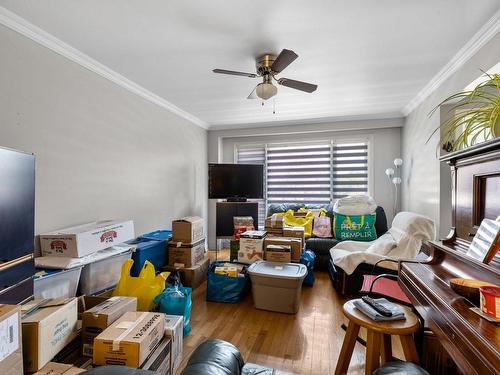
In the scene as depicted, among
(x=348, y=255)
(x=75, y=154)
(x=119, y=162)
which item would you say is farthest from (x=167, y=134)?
(x=348, y=255)

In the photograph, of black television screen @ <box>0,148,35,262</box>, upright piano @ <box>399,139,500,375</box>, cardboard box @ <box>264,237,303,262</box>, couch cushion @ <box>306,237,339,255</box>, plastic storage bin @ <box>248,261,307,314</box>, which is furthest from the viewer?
couch cushion @ <box>306,237,339,255</box>

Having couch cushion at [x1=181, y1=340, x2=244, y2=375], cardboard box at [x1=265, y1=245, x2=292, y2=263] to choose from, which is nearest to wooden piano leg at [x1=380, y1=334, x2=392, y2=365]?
couch cushion at [x1=181, y1=340, x2=244, y2=375]

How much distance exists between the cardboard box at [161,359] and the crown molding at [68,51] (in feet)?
7.90

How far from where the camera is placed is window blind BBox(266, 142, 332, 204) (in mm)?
4594

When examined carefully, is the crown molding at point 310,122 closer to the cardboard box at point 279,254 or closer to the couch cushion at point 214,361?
the cardboard box at point 279,254

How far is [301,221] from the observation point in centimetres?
399

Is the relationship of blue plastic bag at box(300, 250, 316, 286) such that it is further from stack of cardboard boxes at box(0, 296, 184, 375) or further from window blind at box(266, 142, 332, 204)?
stack of cardboard boxes at box(0, 296, 184, 375)

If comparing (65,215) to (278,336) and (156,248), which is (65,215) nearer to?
(156,248)

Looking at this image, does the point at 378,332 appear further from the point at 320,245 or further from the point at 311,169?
the point at 311,169

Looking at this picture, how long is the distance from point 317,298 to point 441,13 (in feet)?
9.19

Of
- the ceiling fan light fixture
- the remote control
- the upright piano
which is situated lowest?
the remote control

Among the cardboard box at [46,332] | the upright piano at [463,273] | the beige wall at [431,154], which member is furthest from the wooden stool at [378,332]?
the beige wall at [431,154]

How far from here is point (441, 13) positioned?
5.48 feet

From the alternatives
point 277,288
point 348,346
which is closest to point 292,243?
point 277,288
